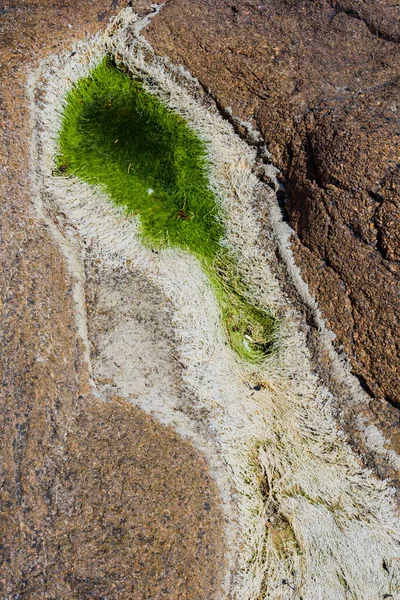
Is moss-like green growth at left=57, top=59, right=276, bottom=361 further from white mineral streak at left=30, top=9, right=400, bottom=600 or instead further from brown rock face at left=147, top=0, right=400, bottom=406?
brown rock face at left=147, top=0, right=400, bottom=406

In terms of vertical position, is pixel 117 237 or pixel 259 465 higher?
pixel 117 237

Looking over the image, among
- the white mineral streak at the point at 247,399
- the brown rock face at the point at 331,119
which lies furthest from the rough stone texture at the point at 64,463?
the brown rock face at the point at 331,119

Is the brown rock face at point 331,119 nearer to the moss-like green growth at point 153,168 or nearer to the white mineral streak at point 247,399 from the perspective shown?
the white mineral streak at point 247,399

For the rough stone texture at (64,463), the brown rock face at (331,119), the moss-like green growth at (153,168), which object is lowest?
the rough stone texture at (64,463)

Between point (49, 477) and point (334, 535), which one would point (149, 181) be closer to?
point (49, 477)

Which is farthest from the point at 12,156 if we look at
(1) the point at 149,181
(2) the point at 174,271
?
(2) the point at 174,271

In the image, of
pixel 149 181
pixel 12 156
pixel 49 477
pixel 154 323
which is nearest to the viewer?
pixel 49 477
